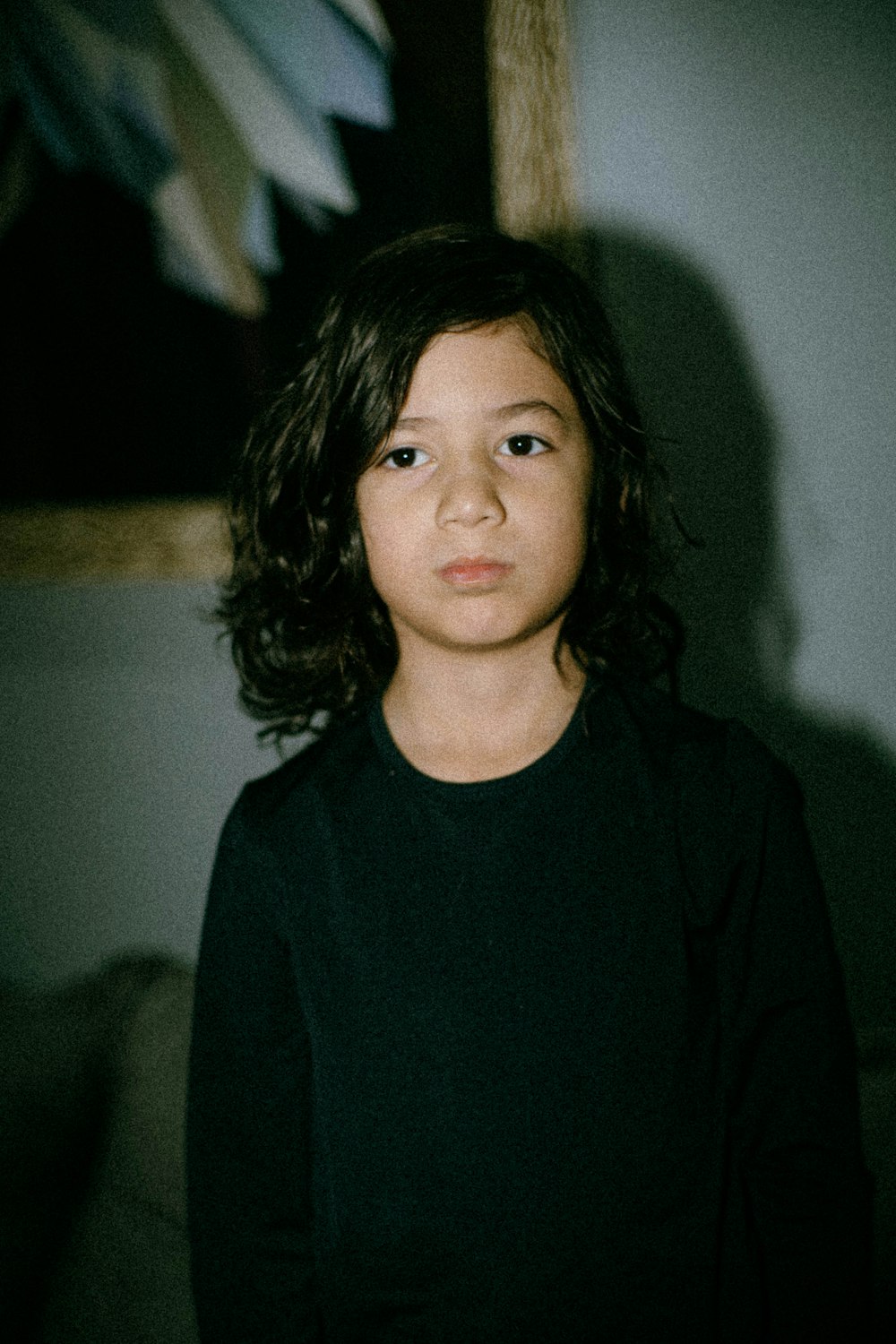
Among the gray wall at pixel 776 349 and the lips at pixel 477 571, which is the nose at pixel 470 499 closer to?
the lips at pixel 477 571

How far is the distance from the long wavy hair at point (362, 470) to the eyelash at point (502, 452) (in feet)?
0.05

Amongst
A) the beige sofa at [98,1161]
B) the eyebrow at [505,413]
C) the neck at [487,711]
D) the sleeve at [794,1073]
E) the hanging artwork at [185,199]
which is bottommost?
the beige sofa at [98,1161]

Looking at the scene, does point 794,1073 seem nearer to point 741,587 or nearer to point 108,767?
point 741,587

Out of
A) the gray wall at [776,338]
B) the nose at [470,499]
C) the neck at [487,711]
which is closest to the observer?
the nose at [470,499]

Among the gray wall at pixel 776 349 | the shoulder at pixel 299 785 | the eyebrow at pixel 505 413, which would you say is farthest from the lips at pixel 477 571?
the gray wall at pixel 776 349

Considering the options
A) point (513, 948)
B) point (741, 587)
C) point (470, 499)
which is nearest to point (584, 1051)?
point (513, 948)

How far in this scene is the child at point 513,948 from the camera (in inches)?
27.4

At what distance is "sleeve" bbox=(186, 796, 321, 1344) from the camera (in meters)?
0.79

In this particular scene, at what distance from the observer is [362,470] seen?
72cm

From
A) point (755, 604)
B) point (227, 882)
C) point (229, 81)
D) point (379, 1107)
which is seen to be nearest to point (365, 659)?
point (227, 882)

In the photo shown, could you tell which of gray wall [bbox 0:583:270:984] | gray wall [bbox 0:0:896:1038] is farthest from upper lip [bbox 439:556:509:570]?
gray wall [bbox 0:583:270:984]

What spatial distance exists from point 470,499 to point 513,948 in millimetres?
349

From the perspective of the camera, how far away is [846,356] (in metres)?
1.04

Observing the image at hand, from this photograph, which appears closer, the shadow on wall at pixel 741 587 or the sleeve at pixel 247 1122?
the sleeve at pixel 247 1122
